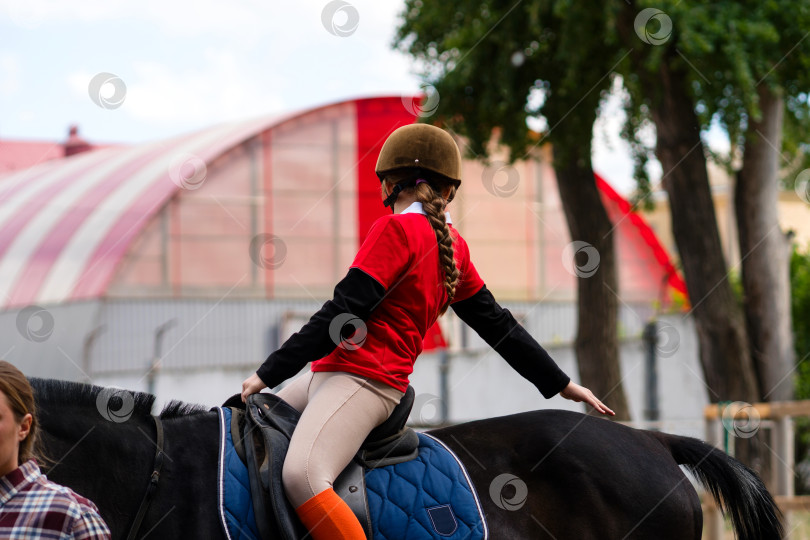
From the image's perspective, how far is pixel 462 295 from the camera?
3.38m

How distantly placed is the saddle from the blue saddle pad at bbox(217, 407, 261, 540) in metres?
0.03

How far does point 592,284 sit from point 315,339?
8.27 meters

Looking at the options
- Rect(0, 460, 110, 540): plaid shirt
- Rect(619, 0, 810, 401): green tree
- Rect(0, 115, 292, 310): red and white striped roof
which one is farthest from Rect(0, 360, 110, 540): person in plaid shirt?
Rect(0, 115, 292, 310): red and white striped roof

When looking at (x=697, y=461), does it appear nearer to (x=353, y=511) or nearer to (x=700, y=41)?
(x=353, y=511)

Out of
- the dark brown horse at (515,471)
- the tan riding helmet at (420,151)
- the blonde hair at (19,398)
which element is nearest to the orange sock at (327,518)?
the dark brown horse at (515,471)

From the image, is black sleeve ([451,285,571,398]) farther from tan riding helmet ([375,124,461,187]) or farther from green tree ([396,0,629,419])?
green tree ([396,0,629,419])

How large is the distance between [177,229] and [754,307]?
13599mm

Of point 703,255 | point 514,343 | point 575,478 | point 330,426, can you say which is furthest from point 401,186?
point 703,255

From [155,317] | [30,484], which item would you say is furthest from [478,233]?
[30,484]

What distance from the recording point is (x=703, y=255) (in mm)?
9352

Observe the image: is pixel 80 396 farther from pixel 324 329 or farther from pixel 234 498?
pixel 324 329

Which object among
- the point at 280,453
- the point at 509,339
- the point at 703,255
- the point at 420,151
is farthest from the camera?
the point at 703,255

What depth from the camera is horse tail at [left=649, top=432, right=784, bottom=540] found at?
3.43 m

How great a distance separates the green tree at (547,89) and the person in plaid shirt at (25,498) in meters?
7.75
